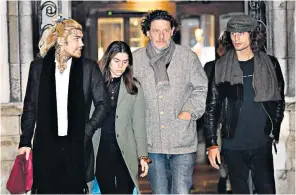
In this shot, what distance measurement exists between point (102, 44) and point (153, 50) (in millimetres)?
6330

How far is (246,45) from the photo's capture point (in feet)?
19.9

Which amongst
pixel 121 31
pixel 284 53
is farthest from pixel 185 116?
pixel 121 31

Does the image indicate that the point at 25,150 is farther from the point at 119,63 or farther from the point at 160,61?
the point at 160,61

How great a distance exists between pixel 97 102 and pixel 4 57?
96.9 inches

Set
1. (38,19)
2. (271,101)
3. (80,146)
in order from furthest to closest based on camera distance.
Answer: (38,19), (271,101), (80,146)

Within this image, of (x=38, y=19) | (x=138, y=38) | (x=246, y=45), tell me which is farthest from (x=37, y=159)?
(x=138, y=38)

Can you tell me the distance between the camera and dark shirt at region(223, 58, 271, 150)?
19.5 feet

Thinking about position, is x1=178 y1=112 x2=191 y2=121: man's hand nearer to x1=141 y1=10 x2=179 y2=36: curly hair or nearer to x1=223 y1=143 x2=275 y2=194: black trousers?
x1=223 y1=143 x2=275 y2=194: black trousers

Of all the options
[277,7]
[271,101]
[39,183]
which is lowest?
[39,183]

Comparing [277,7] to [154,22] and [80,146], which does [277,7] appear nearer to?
[154,22]

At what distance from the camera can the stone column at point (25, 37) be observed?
25.4ft

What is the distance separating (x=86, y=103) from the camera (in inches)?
222

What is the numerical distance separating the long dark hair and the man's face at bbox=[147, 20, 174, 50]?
339 millimetres

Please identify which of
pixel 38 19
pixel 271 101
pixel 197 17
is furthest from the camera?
pixel 197 17
